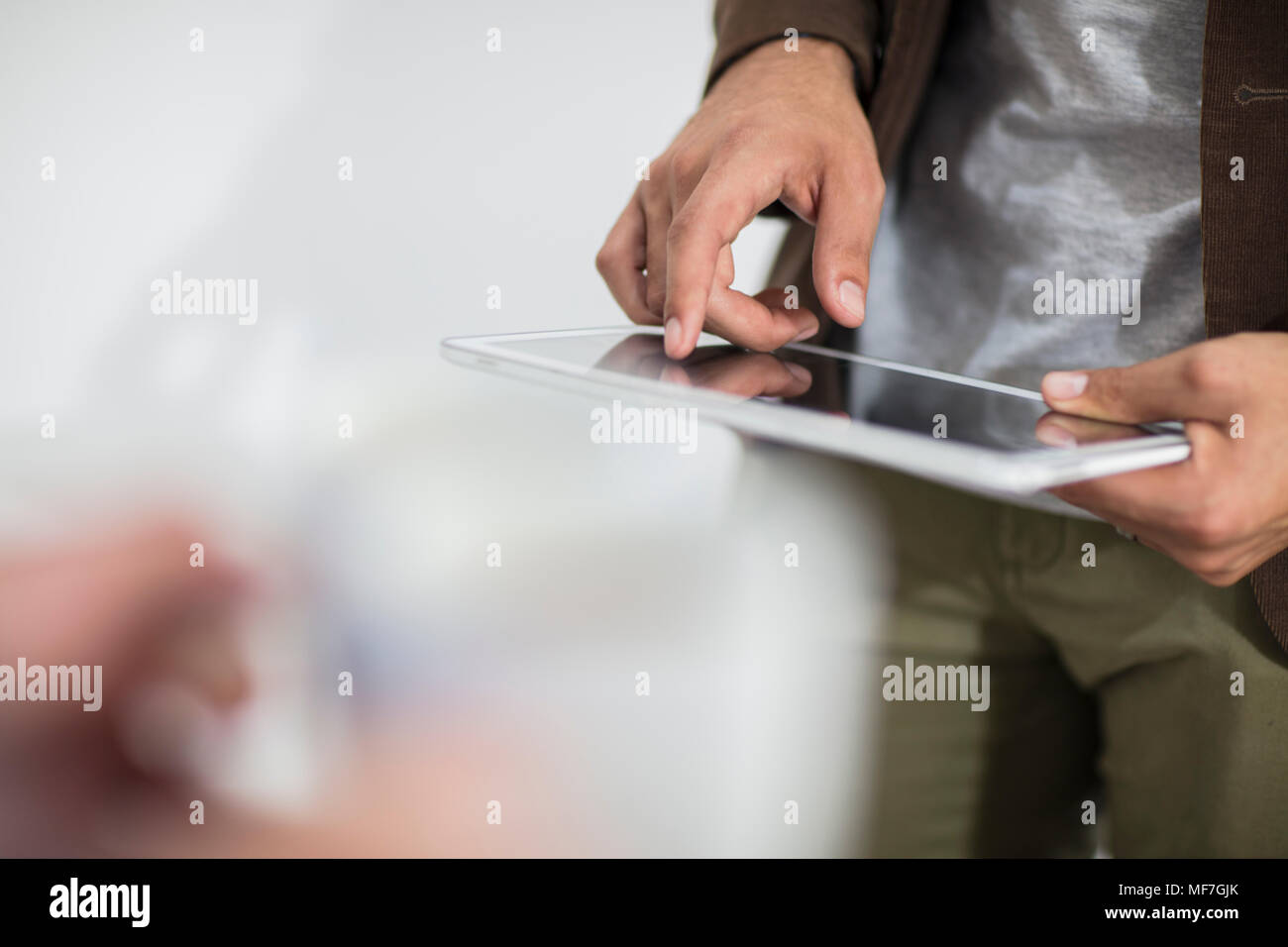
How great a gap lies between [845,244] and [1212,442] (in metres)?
0.21

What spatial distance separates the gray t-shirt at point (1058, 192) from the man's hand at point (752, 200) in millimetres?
103

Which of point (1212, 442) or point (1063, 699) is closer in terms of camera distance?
point (1212, 442)

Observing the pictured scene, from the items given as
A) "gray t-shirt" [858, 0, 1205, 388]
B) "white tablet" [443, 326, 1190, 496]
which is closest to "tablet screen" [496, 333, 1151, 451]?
"white tablet" [443, 326, 1190, 496]

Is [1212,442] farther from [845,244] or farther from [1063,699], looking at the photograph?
[1063,699]

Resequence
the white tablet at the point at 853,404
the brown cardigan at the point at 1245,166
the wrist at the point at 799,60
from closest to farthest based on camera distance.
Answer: the white tablet at the point at 853,404
the brown cardigan at the point at 1245,166
the wrist at the point at 799,60

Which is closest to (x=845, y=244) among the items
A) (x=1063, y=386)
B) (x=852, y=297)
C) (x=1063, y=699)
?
(x=852, y=297)

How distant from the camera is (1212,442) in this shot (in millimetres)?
354

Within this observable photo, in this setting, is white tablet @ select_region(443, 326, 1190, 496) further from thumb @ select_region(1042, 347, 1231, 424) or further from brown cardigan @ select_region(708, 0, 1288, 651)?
brown cardigan @ select_region(708, 0, 1288, 651)

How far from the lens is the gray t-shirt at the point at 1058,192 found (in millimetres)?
512

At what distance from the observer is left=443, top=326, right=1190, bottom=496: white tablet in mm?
306

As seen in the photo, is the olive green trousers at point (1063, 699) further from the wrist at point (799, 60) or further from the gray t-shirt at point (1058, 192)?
the wrist at point (799, 60)

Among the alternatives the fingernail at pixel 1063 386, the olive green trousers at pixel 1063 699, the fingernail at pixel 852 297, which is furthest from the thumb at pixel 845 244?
the olive green trousers at pixel 1063 699

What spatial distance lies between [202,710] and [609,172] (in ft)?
2.91
